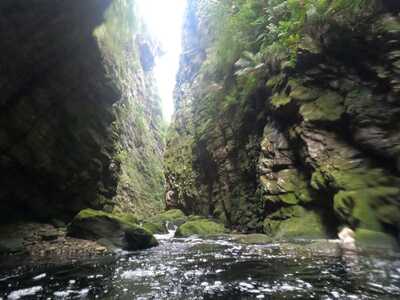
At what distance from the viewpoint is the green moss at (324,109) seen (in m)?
11.6

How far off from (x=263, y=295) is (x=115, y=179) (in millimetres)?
17508

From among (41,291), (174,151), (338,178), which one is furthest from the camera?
(174,151)

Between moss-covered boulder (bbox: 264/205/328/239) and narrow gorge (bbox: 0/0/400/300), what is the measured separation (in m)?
0.06

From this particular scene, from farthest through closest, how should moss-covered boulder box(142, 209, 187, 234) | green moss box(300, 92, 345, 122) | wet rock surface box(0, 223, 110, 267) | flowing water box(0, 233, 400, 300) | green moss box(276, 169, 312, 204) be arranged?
moss-covered boulder box(142, 209, 187, 234) < green moss box(276, 169, 312, 204) < green moss box(300, 92, 345, 122) < wet rock surface box(0, 223, 110, 267) < flowing water box(0, 233, 400, 300)

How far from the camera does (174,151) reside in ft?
101

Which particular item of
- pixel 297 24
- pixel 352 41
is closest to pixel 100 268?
pixel 352 41

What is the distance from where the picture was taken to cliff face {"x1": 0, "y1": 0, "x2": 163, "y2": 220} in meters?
12.2

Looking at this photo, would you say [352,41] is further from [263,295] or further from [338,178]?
[263,295]

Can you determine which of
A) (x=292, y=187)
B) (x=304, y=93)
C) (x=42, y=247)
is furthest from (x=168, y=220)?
(x=304, y=93)

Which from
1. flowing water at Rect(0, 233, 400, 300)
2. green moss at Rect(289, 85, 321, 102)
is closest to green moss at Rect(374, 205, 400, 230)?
flowing water at Rect(0, 233, 400, 300)

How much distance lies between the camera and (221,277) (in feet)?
19.2

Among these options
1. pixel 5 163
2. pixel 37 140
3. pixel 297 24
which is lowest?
pixel 5 163

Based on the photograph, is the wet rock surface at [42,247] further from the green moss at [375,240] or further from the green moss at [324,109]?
the green moss at [324,109]

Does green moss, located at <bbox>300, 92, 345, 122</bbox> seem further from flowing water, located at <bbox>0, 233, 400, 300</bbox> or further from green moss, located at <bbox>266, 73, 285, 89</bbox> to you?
flowing water, located at <bbox>0, 233, 400, 300</bbox>
